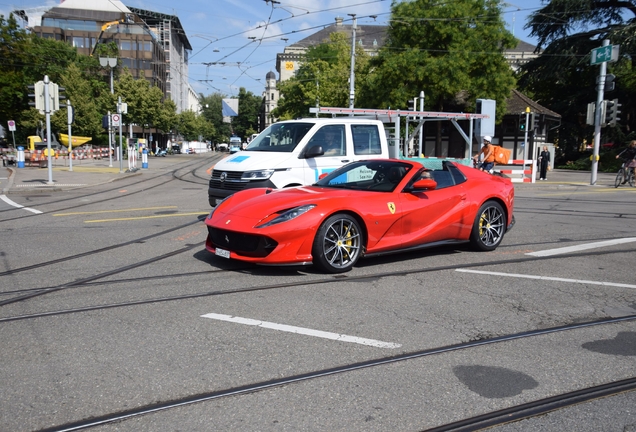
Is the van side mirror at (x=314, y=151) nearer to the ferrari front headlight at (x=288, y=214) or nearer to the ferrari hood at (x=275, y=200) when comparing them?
the ferrari hood at (x=275, y=200)

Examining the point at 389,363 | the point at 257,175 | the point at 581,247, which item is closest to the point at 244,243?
the point at 389,363

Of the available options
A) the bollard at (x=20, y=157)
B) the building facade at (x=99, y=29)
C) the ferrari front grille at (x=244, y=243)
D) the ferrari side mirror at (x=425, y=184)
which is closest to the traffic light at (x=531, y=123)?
the ferrari side mirror at (x=425, y=184)

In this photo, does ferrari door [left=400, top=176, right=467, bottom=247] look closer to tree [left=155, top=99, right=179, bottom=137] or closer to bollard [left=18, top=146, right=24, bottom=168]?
bollard [left=18, top=146, right=24, bottom=168]

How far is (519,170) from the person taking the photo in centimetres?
2416

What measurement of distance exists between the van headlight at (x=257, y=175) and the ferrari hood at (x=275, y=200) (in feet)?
8.10

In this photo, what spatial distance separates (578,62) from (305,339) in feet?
148

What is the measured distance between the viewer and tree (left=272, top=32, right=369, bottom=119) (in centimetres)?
5344

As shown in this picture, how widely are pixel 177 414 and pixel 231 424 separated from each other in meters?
0.34

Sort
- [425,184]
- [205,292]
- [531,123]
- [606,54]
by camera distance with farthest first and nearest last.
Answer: [531,123]
[606,54]
[425,184]
[205,292]

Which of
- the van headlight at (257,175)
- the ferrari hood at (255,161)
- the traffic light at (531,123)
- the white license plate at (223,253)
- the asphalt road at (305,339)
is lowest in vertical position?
the asphalt road at (305,339)

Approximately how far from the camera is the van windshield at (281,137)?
35.0 ft

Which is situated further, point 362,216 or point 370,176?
point 370,176

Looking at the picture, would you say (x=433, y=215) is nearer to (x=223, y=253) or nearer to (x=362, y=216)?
(x=362, y=216)

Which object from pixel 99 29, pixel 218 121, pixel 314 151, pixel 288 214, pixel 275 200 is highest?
pixel 99 29
